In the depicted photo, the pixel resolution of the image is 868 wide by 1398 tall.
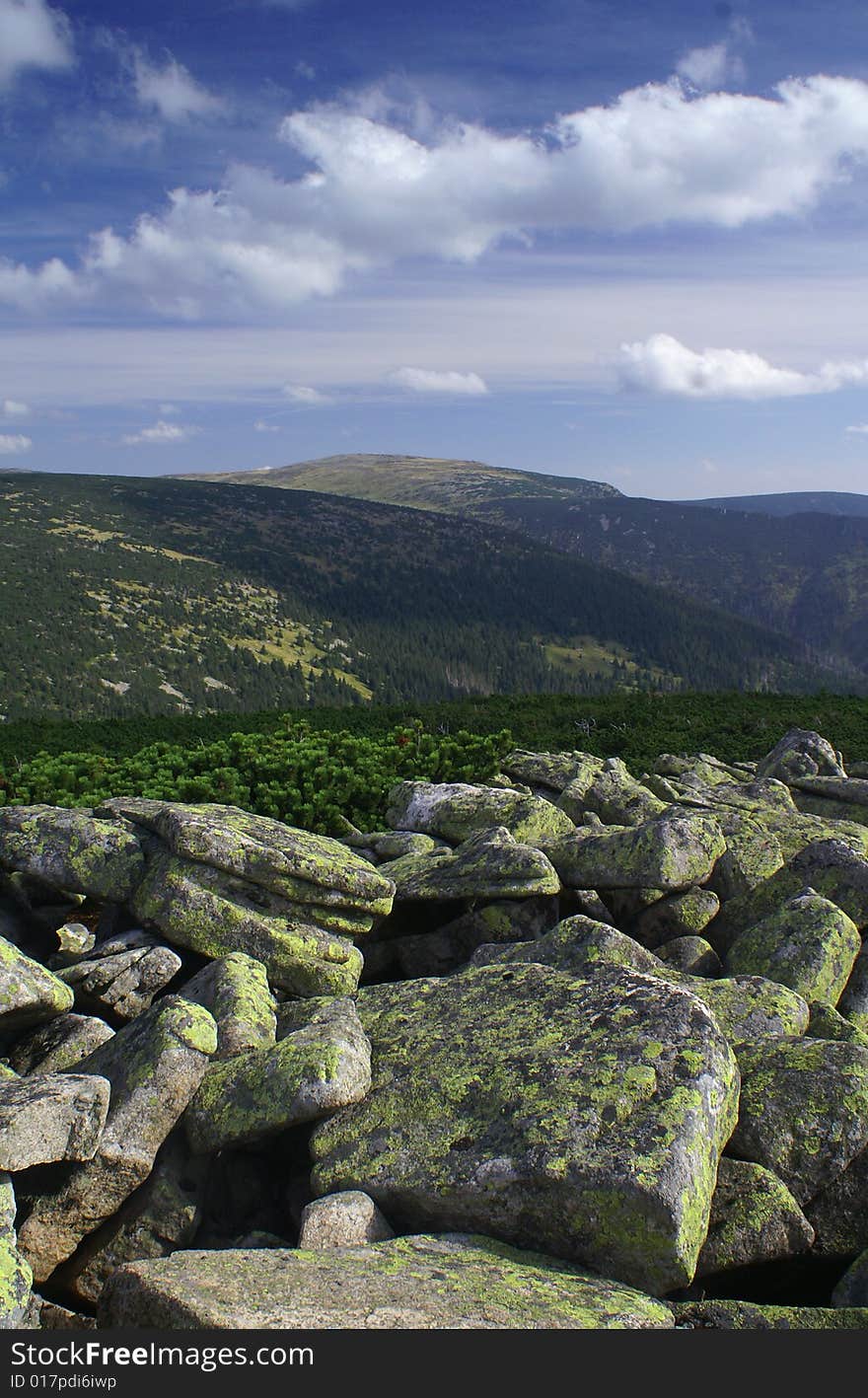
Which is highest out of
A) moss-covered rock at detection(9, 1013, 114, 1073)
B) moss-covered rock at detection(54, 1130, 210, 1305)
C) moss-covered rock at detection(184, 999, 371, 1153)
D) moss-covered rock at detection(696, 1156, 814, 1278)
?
moss-covered rock at detection(184, 999, 371, 1153)

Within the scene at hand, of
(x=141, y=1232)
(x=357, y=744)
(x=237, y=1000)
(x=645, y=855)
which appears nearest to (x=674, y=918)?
(x=645, y=855)

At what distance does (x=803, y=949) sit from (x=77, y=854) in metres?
9.95

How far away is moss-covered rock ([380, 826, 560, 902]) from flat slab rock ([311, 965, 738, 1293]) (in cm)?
342

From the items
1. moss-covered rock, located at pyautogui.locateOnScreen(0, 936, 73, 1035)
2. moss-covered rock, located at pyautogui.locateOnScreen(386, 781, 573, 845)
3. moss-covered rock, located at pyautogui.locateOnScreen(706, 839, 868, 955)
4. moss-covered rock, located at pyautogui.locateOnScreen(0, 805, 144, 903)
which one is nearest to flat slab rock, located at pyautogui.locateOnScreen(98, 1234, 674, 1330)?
moss-covered rock, located at pyautogui.locateOnScreen(0, 936, 73, 1035)

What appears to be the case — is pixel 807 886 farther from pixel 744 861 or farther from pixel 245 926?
pixel 245 926

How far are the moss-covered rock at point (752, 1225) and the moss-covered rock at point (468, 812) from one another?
7.82 m

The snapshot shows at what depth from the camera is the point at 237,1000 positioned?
9.55 metres

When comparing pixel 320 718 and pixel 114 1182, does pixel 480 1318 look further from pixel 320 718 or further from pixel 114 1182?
pixel 320 718

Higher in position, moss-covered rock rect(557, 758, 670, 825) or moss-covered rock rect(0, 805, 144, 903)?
moss-covered rock rect(0, 805, 144, 903)

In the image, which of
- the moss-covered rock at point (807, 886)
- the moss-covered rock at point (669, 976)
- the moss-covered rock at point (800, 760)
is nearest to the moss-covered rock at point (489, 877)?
the moss-covered rock at point (669, 976)

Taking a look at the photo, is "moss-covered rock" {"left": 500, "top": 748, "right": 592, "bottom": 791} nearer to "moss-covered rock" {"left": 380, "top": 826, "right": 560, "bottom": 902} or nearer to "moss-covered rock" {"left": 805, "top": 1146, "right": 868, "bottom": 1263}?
"moss-covered rock" {"left": 380, "top": 826, "right": 560, "bottom": 902}

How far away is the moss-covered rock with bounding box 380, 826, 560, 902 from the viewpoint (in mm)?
12883

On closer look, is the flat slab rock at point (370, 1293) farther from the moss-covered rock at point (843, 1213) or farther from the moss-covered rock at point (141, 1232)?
the moss-covered rock at point (843, 1213)

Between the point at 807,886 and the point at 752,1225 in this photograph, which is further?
the point at 807,886
